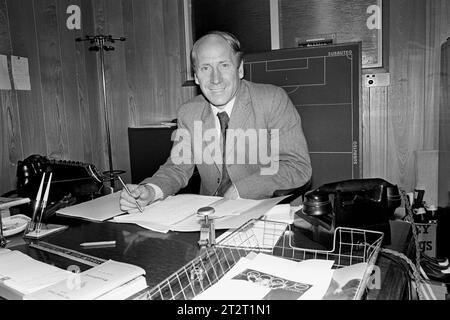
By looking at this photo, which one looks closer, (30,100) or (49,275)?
(49,275)

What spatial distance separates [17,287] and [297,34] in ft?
9.91

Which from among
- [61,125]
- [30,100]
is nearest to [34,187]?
[30,100]

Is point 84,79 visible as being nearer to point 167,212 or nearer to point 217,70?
point 217,70

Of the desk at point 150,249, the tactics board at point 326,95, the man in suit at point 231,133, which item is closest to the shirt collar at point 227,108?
the man in suit at point 231,133

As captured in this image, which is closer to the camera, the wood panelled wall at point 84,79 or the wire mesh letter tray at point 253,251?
the wire mesh letter tray at point 253,251

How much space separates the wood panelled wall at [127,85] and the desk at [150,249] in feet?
6.70

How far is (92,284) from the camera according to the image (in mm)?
739

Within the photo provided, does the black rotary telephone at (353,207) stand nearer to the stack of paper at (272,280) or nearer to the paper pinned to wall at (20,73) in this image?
the stack of paper at (272,280)

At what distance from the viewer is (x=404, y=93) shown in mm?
3094

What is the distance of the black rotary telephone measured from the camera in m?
1.01

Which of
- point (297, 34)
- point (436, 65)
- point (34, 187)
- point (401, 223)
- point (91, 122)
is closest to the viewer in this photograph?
point (401, 223)

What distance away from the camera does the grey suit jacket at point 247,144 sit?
5.78 feet
